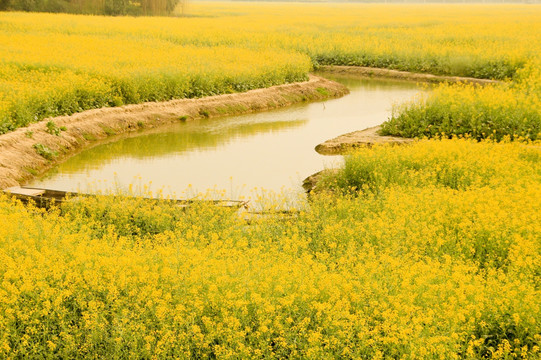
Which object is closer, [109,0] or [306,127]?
[306,127]

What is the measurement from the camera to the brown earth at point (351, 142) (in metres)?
17.8

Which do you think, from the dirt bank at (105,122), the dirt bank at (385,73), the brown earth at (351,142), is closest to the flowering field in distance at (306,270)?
the dirt bank at (105,122)

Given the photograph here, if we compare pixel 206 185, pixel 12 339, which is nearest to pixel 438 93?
pixel 206 185

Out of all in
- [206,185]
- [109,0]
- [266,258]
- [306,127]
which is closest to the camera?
[266,258]

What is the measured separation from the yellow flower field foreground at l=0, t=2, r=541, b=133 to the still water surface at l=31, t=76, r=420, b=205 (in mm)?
1804

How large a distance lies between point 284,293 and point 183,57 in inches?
882

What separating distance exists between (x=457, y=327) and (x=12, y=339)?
13.9 ft

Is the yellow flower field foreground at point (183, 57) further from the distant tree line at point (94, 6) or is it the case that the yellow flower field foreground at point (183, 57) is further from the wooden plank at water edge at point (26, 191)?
the distant tree line at point (94, 6)

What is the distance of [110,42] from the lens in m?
32.8

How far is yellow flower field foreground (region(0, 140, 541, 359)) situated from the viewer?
6.33m

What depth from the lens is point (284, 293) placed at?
709cm

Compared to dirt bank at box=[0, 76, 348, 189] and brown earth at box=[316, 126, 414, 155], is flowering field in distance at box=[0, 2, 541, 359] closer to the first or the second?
dirt bank at box=[0, 76, 348, 189]

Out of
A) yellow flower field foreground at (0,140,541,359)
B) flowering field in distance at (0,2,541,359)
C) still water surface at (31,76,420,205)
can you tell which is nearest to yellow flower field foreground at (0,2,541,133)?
still water surface at (31,76,420,205)

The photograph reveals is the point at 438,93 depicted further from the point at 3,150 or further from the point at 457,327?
the point at 457,327
